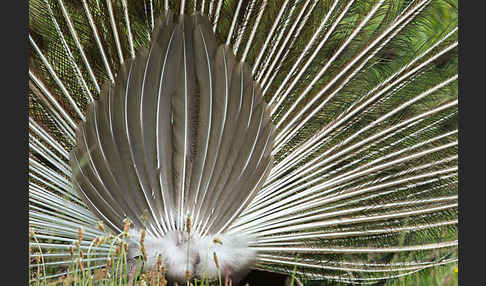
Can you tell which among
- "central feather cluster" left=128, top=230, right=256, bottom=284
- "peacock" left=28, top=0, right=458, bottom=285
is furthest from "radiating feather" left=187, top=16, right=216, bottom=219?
"central feather cluster" left=128, top=230, right=256, bottom=284

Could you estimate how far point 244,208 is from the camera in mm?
3607

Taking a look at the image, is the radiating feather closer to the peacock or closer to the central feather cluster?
the peacock

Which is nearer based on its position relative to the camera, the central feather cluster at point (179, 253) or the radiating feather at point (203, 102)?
the central feather cluster at point (179, 253)

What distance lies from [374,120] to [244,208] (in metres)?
1.13

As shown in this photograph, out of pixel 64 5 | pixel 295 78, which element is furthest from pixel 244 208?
pixel 64 5

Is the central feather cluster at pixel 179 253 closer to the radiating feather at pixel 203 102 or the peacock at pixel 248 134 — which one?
the peacock at pixel 248 134

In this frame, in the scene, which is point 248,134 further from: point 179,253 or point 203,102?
point 179,253

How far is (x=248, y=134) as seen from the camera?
11.8 ft

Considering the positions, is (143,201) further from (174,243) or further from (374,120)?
(374,120)

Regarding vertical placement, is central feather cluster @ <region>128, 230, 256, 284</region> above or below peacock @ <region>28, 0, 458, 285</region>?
below

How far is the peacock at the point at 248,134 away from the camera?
3.48 metres

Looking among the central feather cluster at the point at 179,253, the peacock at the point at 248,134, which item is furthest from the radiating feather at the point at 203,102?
the central feather cluster at the point at 179,253

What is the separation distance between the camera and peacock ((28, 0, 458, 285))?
3.48 m

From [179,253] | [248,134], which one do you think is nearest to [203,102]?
[248,134]
